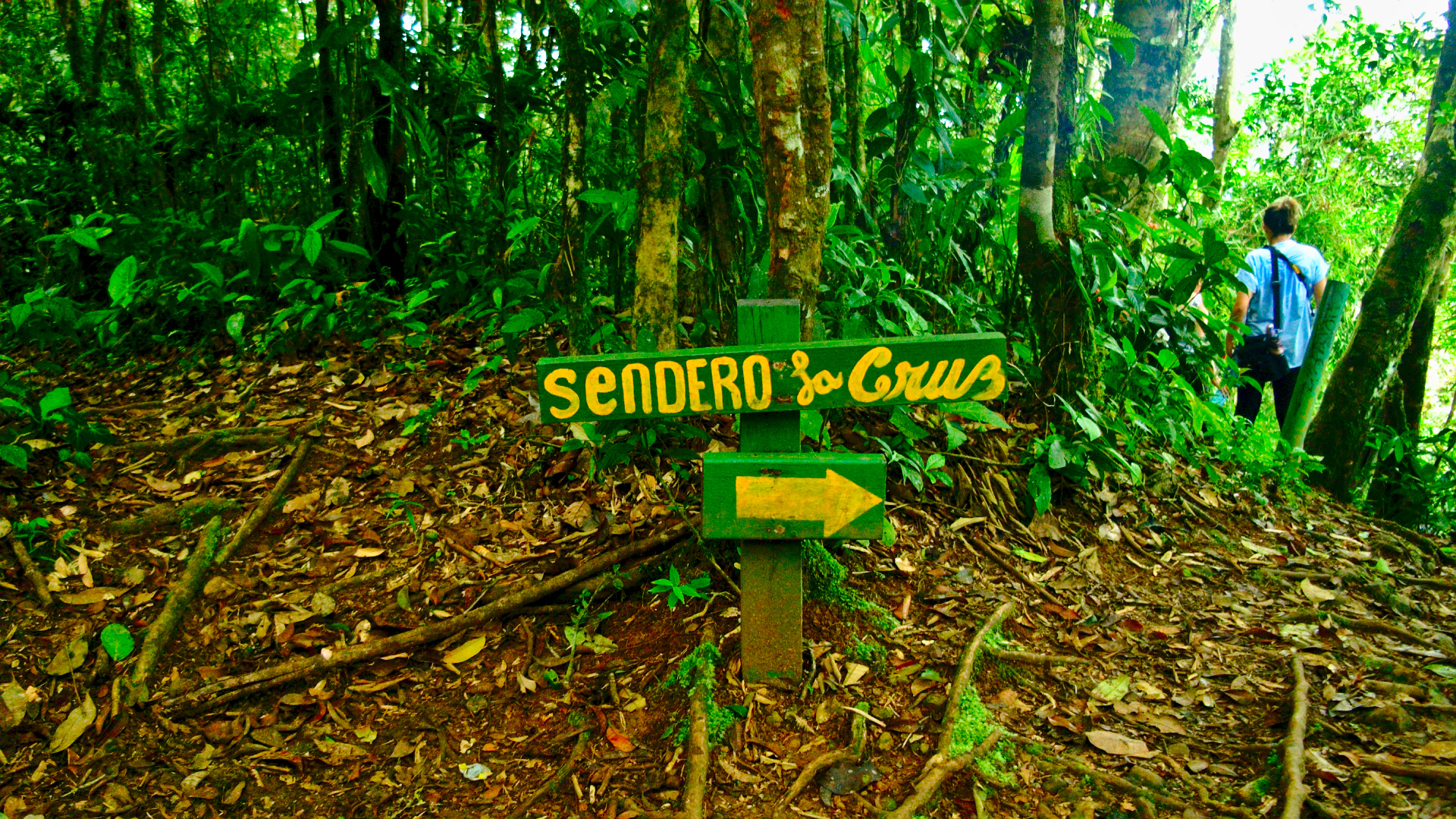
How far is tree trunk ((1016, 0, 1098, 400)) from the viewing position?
132 inches

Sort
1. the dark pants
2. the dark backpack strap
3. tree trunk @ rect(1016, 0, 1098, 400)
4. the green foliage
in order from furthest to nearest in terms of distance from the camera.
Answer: the dark pants < the dark backpack strap < tree trunk @ rect(1016, 0, 1098, 400) < the green foliage

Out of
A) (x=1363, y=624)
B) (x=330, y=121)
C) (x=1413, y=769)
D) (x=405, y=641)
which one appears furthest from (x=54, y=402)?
(x=1363, y=624)

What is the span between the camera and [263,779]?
2252 millimetres

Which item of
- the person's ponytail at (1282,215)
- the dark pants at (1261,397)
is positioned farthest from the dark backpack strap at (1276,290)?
the dark pants at (1261,397)

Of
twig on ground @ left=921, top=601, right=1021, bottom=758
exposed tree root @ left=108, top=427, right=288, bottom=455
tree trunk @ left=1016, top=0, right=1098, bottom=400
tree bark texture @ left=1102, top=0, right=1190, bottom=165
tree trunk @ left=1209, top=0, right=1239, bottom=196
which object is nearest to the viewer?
twig on ground @ left=921, top=601, right=1021, bottom=758

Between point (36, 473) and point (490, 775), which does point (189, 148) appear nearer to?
point (36, 473)

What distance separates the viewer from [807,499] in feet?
7.14

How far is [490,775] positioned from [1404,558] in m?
3.89

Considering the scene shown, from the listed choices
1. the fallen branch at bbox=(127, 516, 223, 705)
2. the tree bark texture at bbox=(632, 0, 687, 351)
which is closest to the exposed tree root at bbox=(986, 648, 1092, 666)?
the tree bark texture at bbox=(632, 0, 687, 351)

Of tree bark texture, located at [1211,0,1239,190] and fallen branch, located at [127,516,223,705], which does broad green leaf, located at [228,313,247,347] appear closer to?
fallen branch, located at [127,516,223,705]

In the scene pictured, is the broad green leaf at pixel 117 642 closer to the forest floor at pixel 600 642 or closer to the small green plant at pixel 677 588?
the forest floor at pixel 600 642

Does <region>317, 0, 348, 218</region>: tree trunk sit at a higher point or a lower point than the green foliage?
higher

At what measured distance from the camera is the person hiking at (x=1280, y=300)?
4711mm

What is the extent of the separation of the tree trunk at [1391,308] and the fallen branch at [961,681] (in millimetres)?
3187
